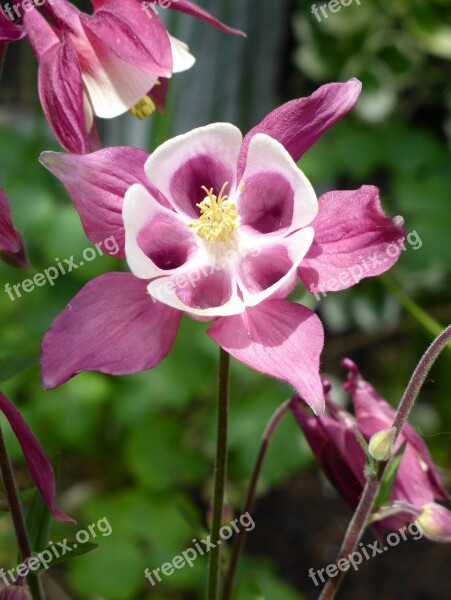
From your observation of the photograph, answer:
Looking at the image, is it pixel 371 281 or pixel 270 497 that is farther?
pixel 270 497

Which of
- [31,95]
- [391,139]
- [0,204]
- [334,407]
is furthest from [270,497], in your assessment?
[0,204]

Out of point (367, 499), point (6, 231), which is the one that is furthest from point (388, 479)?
point (6, 231)

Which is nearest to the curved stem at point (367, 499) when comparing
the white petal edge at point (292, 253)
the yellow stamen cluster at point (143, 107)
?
the white petal edge at point (292, 253)

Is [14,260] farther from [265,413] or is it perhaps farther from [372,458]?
[265,413]

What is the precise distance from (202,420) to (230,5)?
131cm

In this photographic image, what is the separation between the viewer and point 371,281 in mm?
2365

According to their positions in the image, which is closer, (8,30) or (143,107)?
(8,30)

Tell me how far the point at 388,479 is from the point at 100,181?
1.08 feet

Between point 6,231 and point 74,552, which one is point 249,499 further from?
point 6,231

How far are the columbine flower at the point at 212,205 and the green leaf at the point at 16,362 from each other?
12 centimetres

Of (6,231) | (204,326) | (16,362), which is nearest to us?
(6,231)

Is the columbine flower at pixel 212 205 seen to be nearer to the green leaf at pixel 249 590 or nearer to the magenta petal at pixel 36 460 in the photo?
the magenta petal at pixel 36 460

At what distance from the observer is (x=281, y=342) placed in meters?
0.67

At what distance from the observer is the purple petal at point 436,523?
705mm
